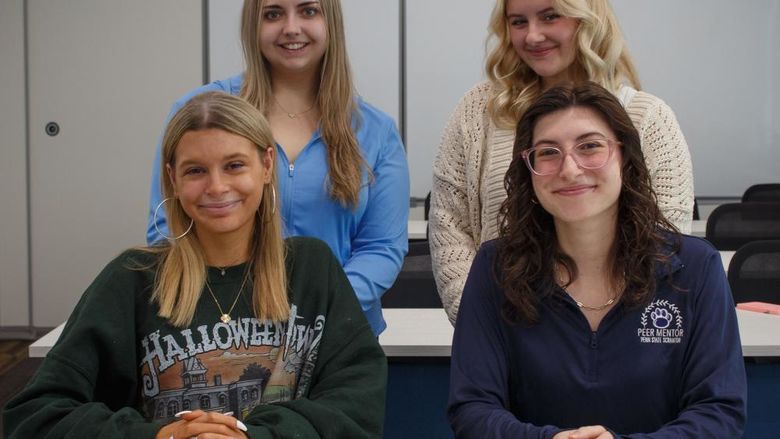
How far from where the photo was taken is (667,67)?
249 inches

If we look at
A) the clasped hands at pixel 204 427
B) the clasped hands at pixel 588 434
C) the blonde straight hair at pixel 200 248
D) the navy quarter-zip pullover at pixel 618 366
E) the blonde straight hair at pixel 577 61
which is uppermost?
the blonde straight hair at pixel 577 61

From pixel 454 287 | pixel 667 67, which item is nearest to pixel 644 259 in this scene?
pixel 454 287

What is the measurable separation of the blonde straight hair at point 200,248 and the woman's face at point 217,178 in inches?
0.9

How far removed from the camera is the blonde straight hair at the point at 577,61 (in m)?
2.20

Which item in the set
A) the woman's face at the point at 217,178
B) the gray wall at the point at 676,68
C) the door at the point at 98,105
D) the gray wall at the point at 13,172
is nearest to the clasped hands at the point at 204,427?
the woman's face at the point at 217,178

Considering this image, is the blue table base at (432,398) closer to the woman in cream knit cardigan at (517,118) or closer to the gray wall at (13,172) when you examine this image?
the woman in cream knit cardigan at (517,118)

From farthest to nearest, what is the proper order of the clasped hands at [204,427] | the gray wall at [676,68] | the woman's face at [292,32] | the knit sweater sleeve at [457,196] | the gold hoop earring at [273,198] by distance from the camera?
the gray wall at [676,68] → the knit sweater sleeve at [457,196] → the woman's face at [292,32] → the gold hoop earring at [273,198] → the clasped hands at [204,427]

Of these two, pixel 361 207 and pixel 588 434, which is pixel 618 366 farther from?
pixel 361 207

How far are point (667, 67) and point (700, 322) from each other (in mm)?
4832

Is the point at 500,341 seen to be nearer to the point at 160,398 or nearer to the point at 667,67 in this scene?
the point at 160,398

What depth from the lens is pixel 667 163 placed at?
2.18 metres

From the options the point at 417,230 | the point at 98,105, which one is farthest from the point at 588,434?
the point at 98,105

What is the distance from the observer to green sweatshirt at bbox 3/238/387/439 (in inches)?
67.4

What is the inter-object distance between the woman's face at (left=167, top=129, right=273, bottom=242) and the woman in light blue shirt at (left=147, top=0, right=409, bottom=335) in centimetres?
25
